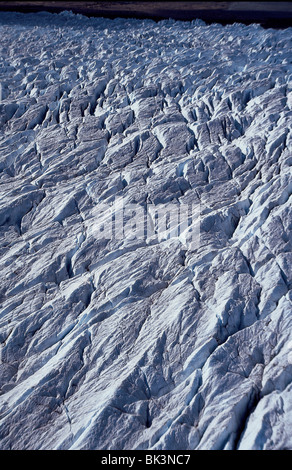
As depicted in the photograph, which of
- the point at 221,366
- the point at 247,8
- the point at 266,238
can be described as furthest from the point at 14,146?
the point at 247,8

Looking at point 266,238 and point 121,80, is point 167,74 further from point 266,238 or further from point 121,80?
point 266,238

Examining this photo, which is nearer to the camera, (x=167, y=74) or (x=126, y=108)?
(x=126, y=108)

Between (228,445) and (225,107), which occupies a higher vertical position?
(225,107)

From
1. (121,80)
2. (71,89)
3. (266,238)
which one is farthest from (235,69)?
(266,238)

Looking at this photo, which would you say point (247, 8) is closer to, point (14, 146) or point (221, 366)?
point (14, 146)
